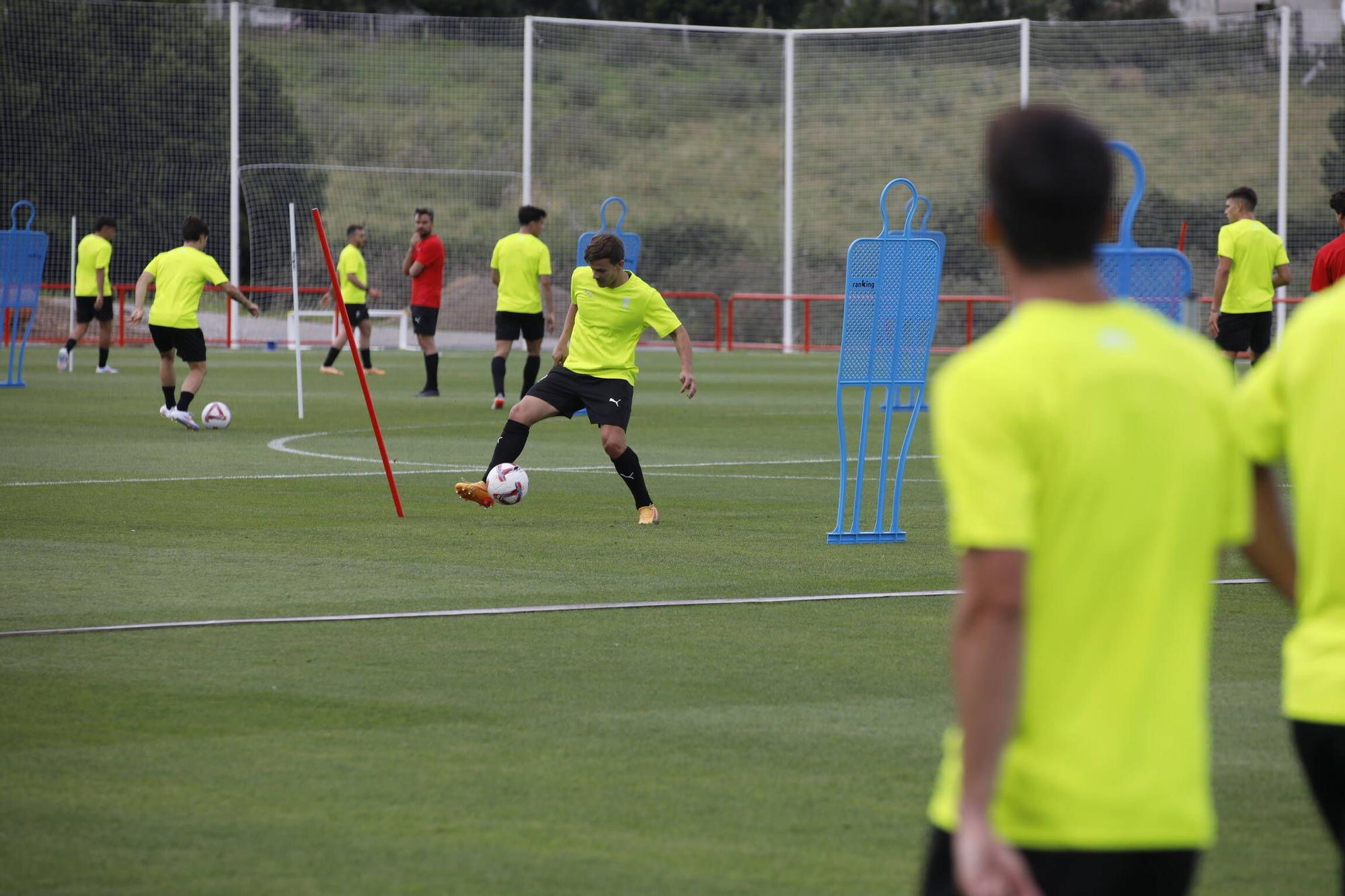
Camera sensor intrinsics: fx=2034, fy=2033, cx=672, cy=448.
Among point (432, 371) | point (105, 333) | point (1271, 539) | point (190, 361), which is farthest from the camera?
point (105, 333)

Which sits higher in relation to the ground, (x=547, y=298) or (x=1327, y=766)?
(x=547, y=298)

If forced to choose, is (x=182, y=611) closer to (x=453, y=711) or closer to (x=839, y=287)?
A: (x=453, y=711)

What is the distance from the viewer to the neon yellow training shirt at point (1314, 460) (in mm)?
3311

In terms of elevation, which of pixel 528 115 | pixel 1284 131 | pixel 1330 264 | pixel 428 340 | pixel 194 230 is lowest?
pixel 428 340

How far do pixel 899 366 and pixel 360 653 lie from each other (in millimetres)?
4482

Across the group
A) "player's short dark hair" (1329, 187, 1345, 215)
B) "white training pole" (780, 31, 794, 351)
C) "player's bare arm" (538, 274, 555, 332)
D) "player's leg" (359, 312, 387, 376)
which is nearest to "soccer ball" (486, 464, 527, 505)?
"player's short dark hair" (1329, 187, 1345, 215)

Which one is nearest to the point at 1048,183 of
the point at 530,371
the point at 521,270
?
the point at 530,371

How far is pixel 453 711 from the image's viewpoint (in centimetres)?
657

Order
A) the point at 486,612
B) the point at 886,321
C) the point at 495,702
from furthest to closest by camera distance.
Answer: the point at 886,321, the point at 486,612, the point at 495,702

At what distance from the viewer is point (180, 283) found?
19.8 metres

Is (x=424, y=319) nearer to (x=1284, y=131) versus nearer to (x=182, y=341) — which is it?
(x=182, y=341)

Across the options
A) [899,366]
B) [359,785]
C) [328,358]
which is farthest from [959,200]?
[359,785]

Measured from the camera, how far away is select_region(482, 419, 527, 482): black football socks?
12453 millimetres

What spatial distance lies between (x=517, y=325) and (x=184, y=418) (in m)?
5.25
